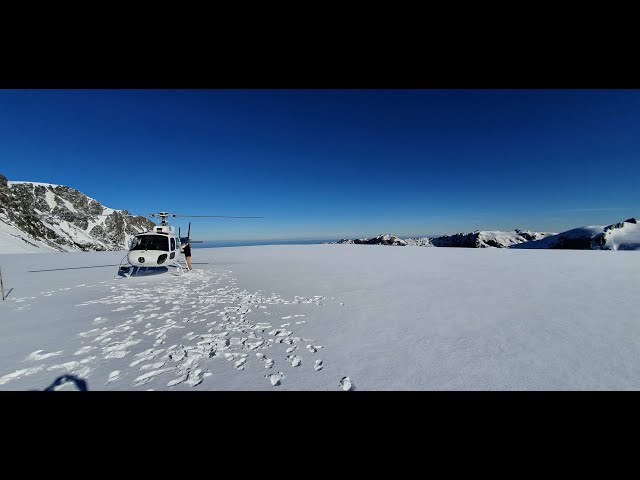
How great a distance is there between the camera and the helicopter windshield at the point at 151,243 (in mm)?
11102

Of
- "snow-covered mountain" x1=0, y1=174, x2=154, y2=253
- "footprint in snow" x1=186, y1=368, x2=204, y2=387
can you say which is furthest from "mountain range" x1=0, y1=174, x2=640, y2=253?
"footprint in snow" x1=186, y1=368, x2=204, y2=387

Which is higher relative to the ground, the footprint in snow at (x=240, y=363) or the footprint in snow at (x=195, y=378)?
the footprint in snow at (x=240, y=363)

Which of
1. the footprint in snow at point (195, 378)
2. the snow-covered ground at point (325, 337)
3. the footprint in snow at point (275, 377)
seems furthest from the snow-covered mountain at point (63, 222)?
the footprint in snow at point (275, 377)

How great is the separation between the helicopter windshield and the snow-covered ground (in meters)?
2.91

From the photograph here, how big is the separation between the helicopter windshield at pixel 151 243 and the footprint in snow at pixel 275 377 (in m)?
10.7

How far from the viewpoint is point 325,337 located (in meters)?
4.69

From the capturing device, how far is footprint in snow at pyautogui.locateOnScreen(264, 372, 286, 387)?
3.17 m

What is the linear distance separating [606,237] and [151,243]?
4876 cm

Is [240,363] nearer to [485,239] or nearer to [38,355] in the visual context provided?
[38,355]

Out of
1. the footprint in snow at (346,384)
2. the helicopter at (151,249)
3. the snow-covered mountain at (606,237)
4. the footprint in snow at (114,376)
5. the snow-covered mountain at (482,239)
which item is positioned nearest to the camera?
the footprint in snow at (346,384)

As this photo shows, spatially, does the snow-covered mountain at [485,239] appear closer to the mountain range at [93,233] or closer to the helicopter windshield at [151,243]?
the mountain range at [93,233]

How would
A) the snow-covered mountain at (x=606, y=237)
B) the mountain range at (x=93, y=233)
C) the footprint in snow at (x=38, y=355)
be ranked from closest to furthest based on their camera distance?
the footprint in snow at (x=38, y=355), the snow-covered mountain at (x=606, y=237), the mountain range at (x=93, y=233)

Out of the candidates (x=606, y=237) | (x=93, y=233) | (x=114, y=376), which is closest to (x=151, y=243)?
(x=114, y=376)
